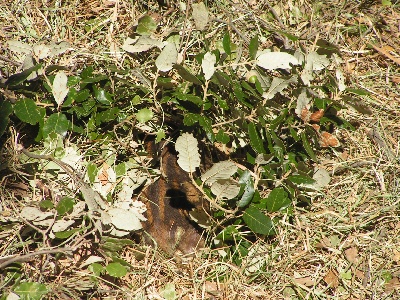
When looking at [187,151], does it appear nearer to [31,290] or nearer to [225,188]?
[225,188]

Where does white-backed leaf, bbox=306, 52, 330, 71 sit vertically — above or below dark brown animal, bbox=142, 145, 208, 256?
above

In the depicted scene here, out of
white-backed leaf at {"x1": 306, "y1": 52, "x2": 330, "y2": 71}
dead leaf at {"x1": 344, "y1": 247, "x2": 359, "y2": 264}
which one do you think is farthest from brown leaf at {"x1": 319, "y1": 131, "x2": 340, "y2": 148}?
dead leaf at {"x1": 344, "y1": 247, "x2": 359, "y2": 264}

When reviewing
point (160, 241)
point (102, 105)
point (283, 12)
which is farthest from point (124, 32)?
point (160, 241)

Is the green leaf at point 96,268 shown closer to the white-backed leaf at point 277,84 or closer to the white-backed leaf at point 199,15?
the white-backed leaf at point 277,84

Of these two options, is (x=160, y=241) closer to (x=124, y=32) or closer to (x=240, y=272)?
(x=240, y=272)

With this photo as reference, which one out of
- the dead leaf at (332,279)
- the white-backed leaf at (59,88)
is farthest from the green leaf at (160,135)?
the dead leaf at (332,279)

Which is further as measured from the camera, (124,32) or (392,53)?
(392,53)

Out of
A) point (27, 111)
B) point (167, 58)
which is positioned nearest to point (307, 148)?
point (167, 58)

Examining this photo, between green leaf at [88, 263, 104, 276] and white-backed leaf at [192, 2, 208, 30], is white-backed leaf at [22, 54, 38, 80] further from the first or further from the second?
green leaf at [88, 263, 104, 276]
